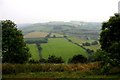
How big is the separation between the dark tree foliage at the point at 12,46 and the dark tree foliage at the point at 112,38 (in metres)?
15.9

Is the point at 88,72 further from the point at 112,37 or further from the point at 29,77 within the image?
the point at 112,37

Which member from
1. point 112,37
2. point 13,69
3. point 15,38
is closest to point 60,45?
point 15,38

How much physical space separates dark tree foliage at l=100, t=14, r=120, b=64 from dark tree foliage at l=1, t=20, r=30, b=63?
52.2 ft

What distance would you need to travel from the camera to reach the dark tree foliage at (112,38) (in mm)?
27812

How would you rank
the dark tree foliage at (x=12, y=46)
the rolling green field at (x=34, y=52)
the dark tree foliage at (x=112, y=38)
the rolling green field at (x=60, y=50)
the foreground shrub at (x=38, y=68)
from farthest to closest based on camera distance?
the rolling green field at (x=60, y=50), the rolling green field at (x=34, y=52), the dark tree foliage at (x=12, y=46), the foreground shrub at (x=38, y=68), the dark tree foliage at (x=112, y=38)

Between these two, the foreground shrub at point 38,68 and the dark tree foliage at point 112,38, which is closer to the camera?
the dark tree foliage at point 112,38

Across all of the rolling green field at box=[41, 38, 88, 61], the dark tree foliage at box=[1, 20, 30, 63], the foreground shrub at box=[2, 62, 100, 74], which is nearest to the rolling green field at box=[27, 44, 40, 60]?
the rolling green field at box=[41, 38, 88, 61]

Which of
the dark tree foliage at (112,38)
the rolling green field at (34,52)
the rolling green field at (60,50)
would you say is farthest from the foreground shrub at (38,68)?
the rolling green field at (60,50)

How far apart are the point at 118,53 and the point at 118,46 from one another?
0.76 metres

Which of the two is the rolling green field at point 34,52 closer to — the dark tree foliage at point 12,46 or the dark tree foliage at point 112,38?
the dark tree foliage at point 12,46

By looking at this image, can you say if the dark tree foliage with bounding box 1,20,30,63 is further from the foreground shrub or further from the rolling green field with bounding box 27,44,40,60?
the rolling green field with bounding box 27,44,40,60

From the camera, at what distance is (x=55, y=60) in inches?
2243

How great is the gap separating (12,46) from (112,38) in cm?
2015

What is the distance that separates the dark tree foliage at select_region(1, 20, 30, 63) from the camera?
1939 inches
